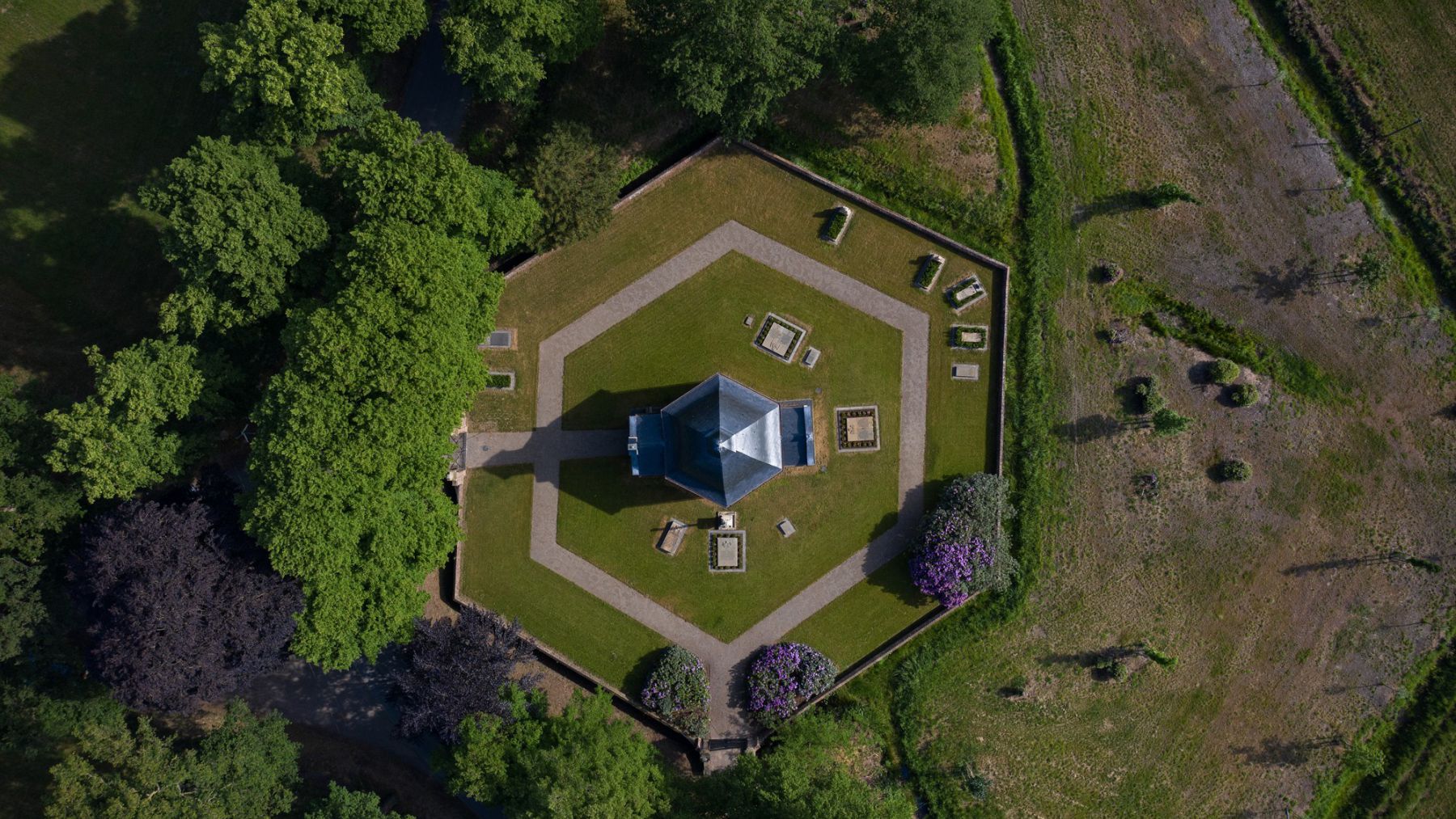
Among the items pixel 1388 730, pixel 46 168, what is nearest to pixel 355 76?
pixel 46 168

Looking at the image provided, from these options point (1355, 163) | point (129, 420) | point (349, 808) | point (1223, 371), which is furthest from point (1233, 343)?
point (129, 420)

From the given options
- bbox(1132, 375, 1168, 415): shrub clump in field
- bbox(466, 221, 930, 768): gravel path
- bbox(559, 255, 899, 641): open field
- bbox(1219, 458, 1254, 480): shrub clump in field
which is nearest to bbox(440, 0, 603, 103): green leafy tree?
bbox(466, 221, 930, 768): gravel path

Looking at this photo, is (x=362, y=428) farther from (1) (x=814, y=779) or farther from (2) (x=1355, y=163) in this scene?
(2) (x=1355, y=163)

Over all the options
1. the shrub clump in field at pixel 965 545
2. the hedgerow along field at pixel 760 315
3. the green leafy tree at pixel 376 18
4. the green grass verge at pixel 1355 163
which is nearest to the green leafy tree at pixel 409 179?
the green leafy tree at pixel 376 18

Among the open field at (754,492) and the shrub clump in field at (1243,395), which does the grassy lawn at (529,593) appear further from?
the shrub clump in field at (1243,395)

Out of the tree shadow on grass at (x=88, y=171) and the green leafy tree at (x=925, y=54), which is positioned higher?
the green leafy tree at (x=925, y=54)

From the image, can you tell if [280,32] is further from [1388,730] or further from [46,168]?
[1388,730]

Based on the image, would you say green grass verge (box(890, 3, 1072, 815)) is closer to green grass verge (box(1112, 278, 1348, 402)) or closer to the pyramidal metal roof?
green grass verge (box(1112, 278, 1348, 402))
